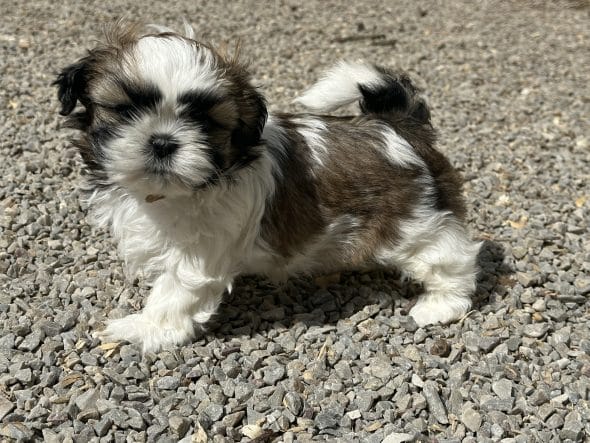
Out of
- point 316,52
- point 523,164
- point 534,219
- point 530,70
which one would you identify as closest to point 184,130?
point 534,219

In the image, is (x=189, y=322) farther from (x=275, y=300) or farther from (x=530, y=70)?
(x=530, y=70)

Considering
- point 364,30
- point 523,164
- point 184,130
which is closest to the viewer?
point 184,130

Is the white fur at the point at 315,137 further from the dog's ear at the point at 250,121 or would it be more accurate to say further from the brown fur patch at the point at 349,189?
the dog's ear at the point at 250,121

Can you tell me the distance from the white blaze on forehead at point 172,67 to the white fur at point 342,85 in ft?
3.29

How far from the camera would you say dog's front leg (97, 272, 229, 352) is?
3316mm

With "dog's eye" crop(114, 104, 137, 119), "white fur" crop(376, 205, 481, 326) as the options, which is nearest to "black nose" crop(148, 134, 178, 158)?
"dog's eye" crop(114, 104, 137, 119)

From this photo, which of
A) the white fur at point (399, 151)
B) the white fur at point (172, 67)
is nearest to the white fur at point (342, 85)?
the white fur at point (399, 151)

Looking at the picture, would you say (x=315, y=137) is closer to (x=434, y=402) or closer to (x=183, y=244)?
(x=183, y=244)

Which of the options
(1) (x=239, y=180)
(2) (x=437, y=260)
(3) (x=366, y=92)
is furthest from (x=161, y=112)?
(2) (x=437, y=260)

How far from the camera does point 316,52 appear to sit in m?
7.77

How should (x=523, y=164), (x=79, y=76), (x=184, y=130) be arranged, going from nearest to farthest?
1. (x=184, y=130)
2. (x=79, y=76)
3. (x=523, y=164)

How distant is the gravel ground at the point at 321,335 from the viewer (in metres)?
2.98

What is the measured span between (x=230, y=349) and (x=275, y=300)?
56cm

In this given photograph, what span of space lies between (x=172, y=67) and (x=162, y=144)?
0.99 ft
